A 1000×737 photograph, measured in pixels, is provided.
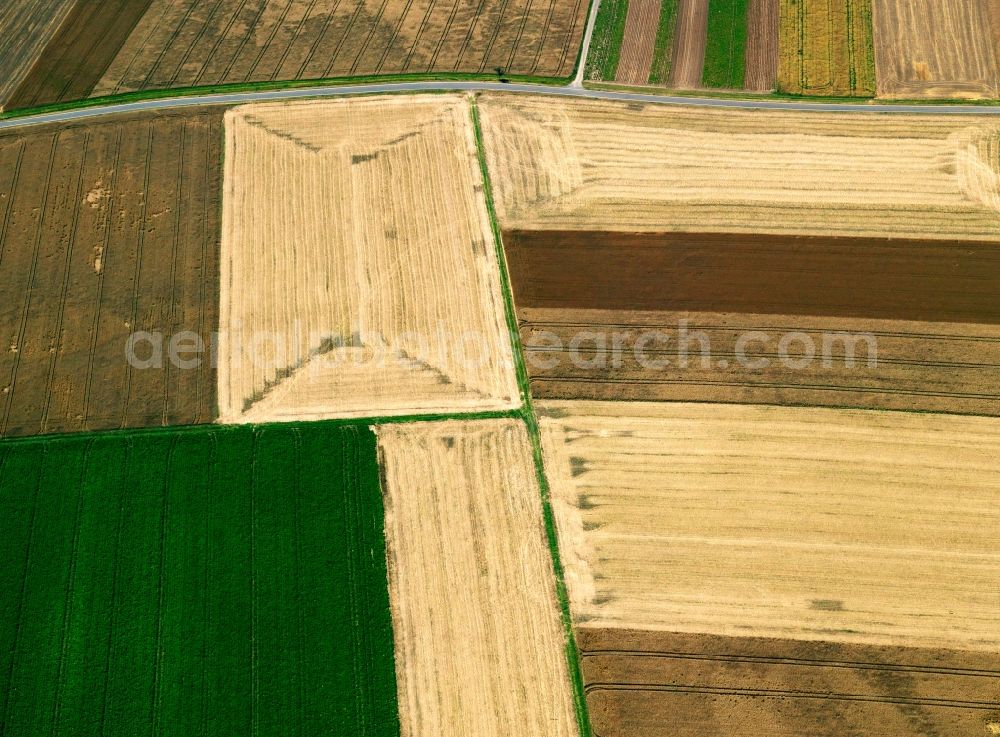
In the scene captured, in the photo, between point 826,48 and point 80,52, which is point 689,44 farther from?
point 80,52

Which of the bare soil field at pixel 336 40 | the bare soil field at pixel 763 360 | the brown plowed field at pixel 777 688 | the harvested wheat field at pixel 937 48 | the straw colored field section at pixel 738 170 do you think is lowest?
the brown plowed field at pixel 777 688

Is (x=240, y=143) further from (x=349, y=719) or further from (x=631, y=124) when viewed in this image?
(x=349, y=719)

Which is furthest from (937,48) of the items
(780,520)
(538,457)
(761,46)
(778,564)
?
(538,457)

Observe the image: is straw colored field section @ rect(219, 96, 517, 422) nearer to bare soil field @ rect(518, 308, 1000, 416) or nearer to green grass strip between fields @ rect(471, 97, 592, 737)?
green grass strip between fields @ rect(471, 97, 592, 737)

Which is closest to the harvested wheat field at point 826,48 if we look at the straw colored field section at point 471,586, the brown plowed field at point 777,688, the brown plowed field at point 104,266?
A: the straw colored field section at point 471,586

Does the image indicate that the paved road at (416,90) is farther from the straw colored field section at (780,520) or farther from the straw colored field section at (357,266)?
the straw colored field section at (780,520)

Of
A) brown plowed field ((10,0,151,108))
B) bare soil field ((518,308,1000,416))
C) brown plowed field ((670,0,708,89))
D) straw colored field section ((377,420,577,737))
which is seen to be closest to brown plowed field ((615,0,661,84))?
brown plowed field ((670,0,708,89))
